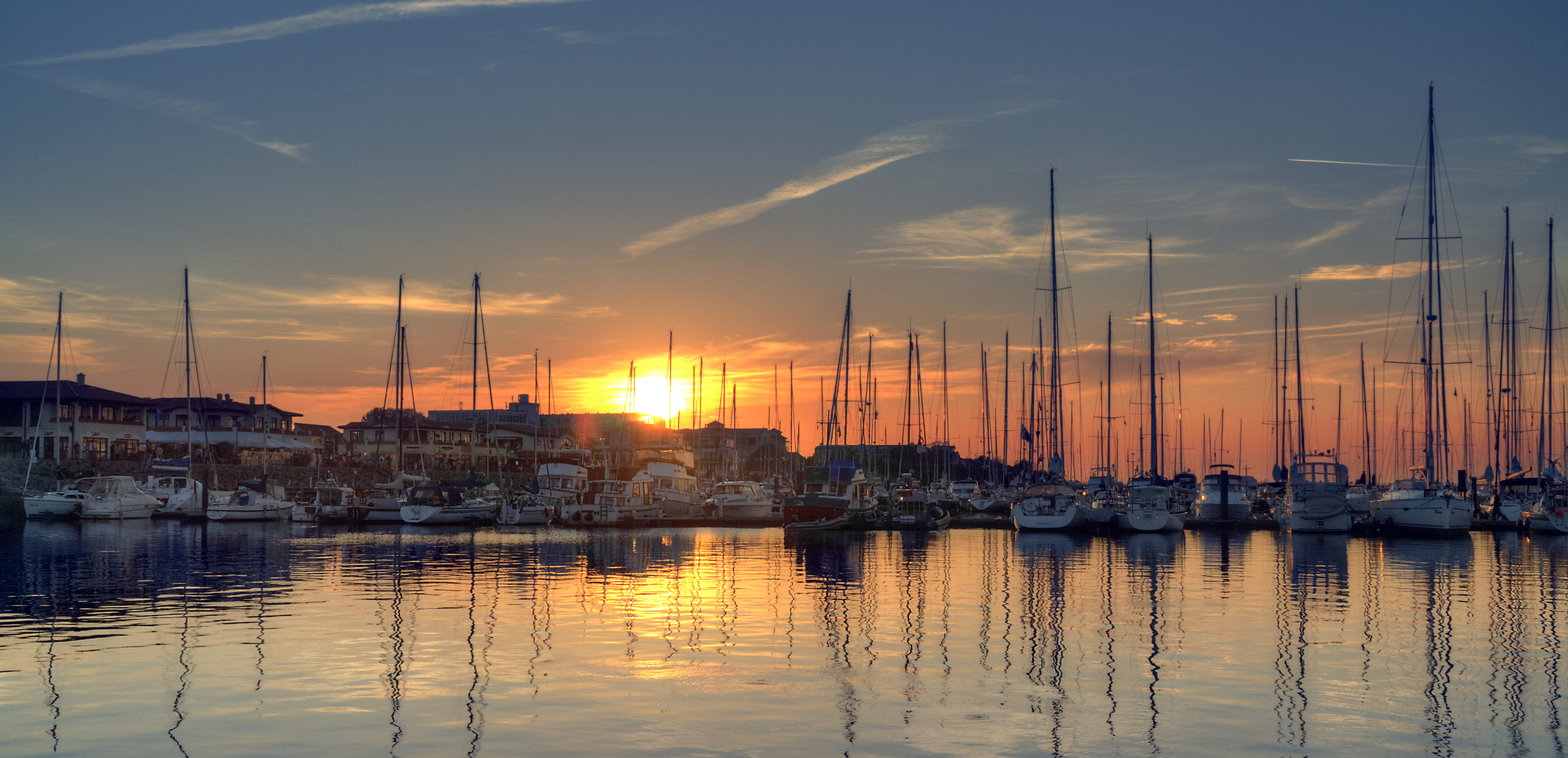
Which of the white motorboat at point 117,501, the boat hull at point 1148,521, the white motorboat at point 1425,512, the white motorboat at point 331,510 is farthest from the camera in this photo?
the white motorboat at point 331,510

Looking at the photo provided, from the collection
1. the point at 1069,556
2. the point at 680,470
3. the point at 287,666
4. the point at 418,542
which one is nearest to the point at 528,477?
the point at 680,470

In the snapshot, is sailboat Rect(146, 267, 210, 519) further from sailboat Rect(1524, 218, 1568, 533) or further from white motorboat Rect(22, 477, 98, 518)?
sailboat Rect(1524, 218, 1568, 533)

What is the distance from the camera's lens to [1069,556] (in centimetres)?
5422

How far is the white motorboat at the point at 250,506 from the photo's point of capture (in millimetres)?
86875

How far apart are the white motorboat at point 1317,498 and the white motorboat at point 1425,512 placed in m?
2.21

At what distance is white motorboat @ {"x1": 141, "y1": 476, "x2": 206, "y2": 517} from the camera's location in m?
93.3

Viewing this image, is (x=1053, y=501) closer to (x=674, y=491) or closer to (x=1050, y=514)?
(x=1050, y=514)

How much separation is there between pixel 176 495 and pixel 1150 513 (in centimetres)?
7668

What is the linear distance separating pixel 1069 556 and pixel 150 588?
125 feet

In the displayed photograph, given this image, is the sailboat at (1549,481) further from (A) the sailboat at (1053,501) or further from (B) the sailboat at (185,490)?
(B) the sailboat at (185,490)

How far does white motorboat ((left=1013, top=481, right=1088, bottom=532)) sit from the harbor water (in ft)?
101

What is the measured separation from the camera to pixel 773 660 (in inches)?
880

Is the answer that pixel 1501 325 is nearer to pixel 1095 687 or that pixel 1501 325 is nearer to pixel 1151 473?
pixel 1151 473

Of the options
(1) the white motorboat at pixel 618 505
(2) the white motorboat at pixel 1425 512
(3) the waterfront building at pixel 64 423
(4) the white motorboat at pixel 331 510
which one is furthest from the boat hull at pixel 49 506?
(2) the white motorboat at pixel 1425 512
